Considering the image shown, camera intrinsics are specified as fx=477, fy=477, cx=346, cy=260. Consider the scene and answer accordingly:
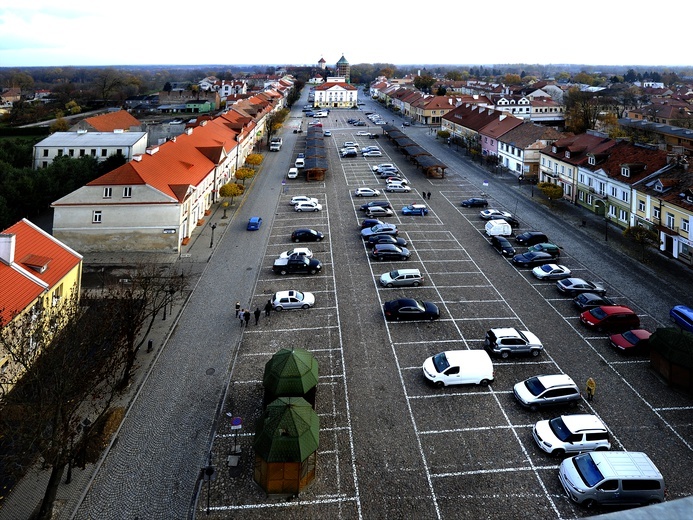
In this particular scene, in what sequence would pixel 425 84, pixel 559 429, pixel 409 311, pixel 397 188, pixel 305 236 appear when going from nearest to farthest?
pixel 559 429 < pixel 409 311 < pixel 305 236 < pixel 397 188 < pixel 425 84

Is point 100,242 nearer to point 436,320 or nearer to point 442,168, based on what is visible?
point 436,320

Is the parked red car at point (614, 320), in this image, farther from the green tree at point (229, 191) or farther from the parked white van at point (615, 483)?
the green tree at point (229, 191)

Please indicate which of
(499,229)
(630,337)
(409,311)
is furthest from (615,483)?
(499,229)

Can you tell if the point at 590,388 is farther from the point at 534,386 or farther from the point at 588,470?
the point at 588,470

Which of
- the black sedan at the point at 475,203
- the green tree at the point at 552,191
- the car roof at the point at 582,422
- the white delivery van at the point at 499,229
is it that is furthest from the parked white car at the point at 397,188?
the car roof at the point at 582,422

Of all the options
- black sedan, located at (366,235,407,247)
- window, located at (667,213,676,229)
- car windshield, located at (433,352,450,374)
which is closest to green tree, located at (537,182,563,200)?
window, located at (667,213,676,229)

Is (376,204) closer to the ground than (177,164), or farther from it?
closer to the ground

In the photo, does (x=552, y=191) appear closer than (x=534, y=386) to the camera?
No
